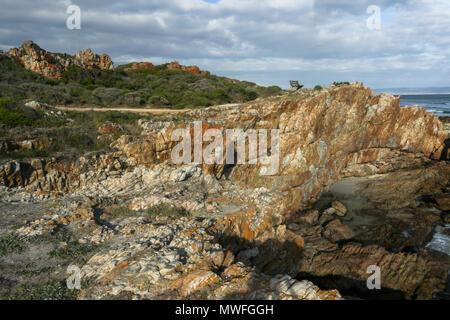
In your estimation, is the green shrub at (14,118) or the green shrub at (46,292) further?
the green shrub at (14,118)

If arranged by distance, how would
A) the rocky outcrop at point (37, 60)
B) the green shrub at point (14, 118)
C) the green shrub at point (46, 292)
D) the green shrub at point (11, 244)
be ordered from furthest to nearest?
the rocky outcrop at point (37, 60) → the green shrub at point (14, 118) → the green shrub at point (11, 244) → the green shrub at point (46, 292)

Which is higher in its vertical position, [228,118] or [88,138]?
[228,118]

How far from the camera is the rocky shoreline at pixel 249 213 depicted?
6.21m

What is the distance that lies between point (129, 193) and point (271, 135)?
9346 mm

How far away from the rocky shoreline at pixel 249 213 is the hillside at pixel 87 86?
31.8ft

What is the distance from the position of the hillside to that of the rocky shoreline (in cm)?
969

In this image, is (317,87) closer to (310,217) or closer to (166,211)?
(310,217)

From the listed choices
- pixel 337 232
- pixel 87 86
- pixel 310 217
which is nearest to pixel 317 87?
pixel 310 217

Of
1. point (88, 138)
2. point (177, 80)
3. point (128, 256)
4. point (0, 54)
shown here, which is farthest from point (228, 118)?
point (0, 54)

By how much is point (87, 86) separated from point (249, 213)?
2421 cm

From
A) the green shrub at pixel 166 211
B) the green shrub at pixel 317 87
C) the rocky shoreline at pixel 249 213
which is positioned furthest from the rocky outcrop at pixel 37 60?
the green shrub at pixel 166 211

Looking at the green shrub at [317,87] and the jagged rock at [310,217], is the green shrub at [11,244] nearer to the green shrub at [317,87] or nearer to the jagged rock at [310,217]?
the jagged rock at [310,217]
